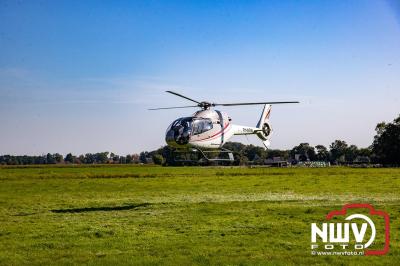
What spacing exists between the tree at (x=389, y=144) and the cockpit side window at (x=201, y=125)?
13402 cm

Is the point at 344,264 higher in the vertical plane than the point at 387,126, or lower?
lower

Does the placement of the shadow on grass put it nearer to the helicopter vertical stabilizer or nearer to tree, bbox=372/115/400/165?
the helicopter vertical stabilizer

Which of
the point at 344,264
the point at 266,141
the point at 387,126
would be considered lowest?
the point at 344,264

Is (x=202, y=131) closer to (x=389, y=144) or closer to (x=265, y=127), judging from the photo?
(x=265, y=127)

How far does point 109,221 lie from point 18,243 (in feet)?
24.0

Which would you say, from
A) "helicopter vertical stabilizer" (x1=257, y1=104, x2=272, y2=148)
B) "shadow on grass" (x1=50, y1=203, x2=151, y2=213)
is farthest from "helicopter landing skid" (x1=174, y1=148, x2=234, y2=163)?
"helicopter vertical stabilizer" (x1=257, y1=104, x2=272, y2=148)

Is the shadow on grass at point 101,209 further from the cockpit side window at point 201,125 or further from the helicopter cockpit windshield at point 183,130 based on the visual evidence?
the cockpit side window at point 201,125

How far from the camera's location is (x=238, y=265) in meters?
19.1

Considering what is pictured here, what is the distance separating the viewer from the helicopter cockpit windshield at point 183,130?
35844mm

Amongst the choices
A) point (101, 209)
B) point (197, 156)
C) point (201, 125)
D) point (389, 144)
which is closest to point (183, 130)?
point (201, 125)

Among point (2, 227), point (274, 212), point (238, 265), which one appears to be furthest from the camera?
point (274, 212)

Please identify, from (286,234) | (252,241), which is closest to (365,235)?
(286,234)

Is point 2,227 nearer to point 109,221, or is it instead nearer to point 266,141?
point 109,221

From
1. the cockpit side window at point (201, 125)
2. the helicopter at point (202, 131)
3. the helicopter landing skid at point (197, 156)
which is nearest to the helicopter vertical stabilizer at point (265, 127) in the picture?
the helicopter at point (202, 131)
